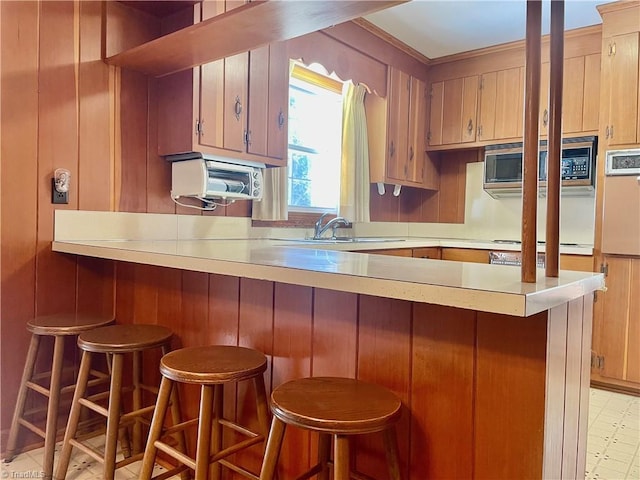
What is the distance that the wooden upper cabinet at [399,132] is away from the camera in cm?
371

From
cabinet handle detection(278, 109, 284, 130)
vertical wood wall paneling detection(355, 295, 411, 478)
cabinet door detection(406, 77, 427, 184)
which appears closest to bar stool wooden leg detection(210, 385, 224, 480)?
vertical wood wall paneling detection(355, 295, 411, 478)

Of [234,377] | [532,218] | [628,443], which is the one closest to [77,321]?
[234,377]

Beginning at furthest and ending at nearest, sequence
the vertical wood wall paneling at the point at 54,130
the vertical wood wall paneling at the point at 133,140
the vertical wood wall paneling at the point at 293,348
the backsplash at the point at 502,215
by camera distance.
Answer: the backsplash at the point at 502,215
the vertical wood wall paneling at the point at 133,140
the vertical wood wall paneling at the point at 54,130
the vertical wood wall paneling at the point at 293,348

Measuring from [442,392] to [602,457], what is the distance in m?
1.42

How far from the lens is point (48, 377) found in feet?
6.79

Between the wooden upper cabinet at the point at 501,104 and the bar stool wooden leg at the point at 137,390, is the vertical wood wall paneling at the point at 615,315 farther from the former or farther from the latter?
the bar stool wooden leg at the point at 137,390

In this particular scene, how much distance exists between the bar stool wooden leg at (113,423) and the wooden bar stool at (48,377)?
33 cm

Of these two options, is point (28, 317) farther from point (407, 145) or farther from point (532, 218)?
point (407, 145)

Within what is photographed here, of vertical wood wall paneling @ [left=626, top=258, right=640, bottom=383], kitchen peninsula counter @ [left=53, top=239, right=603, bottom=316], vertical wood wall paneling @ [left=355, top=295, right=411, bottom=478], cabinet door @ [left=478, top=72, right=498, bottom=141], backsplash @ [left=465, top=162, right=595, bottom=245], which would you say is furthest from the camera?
cabinet door @ [left=478, top=72, right=498, bottom=141]

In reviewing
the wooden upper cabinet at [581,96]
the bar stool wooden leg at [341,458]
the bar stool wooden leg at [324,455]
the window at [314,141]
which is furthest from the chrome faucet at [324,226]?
the bar stool wooden leg at [341,458]

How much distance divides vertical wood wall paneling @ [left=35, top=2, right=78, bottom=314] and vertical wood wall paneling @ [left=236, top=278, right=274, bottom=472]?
1083mm

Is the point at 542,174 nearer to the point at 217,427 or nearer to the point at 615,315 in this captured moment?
the point at 615,315

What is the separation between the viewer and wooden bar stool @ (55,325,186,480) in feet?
5.24

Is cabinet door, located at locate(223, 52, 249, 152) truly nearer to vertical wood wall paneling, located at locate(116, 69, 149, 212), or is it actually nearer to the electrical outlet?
vertical wood wall paneling, located at locate(116, 69, 149, 212)
